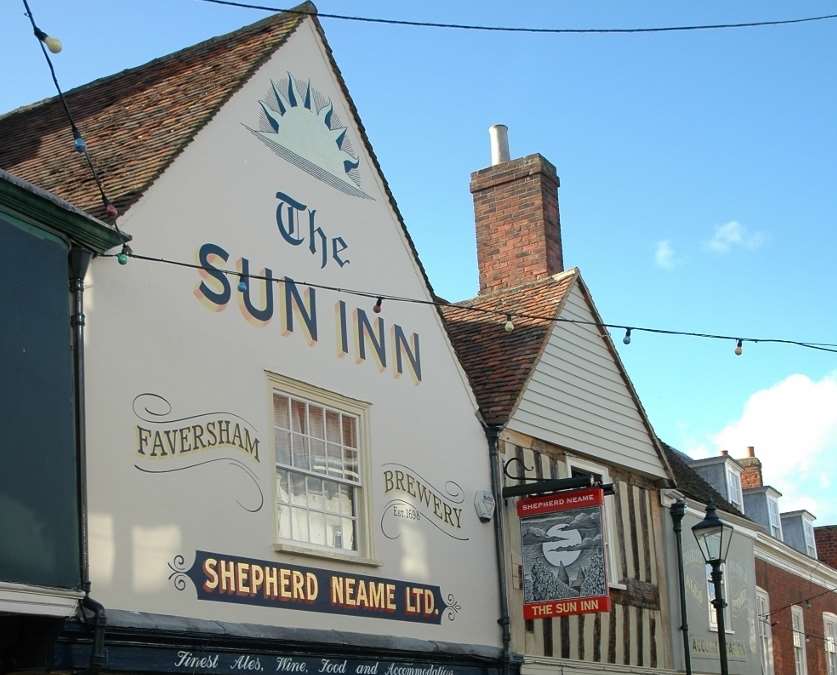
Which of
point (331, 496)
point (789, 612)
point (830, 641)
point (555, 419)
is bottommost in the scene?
point (830, 641)

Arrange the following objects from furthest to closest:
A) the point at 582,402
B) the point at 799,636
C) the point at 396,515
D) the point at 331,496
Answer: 1. the point at 799,636
2. the point at 582,402
3. the point at 396,515
4. the point at 331,496

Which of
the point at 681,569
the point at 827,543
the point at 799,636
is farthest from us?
the point at 827,543

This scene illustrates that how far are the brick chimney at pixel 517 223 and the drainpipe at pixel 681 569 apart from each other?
144 inches

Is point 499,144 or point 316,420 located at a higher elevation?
point 499,144

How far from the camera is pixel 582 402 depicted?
16.5 metres

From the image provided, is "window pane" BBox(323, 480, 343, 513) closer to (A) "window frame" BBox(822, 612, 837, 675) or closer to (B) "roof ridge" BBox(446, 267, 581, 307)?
(B) "roof ridge" BBox(446, 267, 581, 307)

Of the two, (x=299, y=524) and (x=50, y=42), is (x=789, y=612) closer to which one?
(x=299, y=524)

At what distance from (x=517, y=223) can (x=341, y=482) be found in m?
7.62

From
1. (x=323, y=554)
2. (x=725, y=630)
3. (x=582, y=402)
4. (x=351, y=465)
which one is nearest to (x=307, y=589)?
(x=323, y=554)

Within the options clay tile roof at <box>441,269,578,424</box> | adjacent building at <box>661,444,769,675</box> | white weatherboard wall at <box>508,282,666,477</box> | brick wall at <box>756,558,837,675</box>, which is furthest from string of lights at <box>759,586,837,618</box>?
clay tile roof at <box>441,269,578,424</box>

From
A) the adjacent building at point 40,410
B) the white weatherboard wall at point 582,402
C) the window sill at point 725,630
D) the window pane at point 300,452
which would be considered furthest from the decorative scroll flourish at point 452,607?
the window sill at point 725,630

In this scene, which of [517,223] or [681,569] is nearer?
[681,569]

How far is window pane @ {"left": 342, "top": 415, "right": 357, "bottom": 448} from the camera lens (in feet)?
40.4

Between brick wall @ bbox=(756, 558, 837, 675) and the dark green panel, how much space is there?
52.0ft
